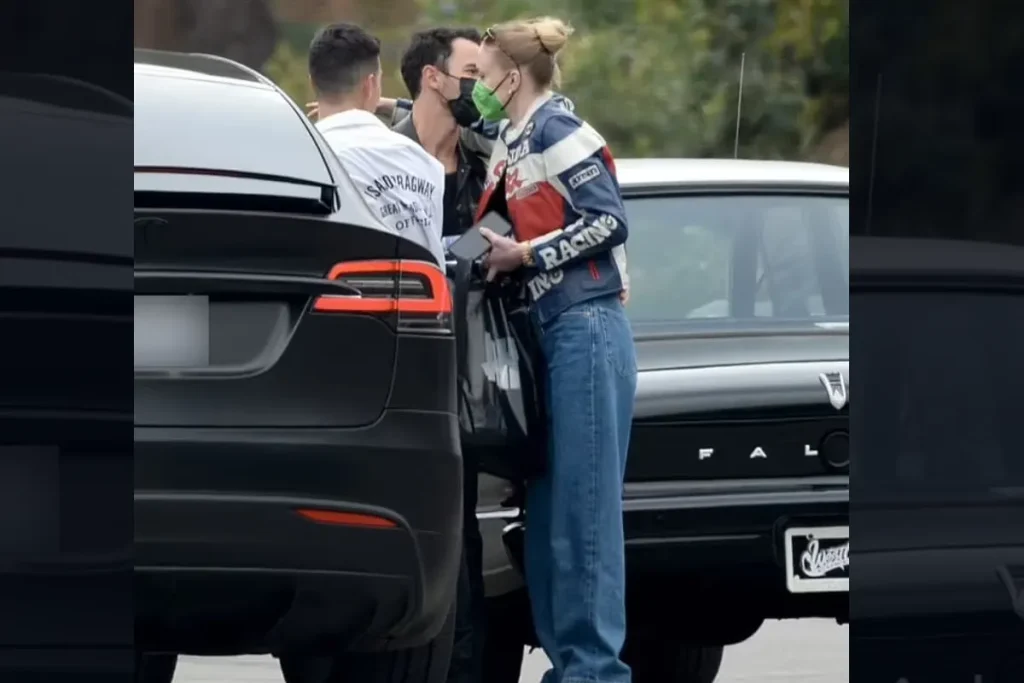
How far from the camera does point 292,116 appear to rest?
4.98 metres

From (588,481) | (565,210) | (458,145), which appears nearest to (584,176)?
(565,210)

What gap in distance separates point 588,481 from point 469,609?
0.52 meters

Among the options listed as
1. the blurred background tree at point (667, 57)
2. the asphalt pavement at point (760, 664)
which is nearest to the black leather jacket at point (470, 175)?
the asphalt pavement at point (760, 664)

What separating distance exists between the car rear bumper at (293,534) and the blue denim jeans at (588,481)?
0.62 metres

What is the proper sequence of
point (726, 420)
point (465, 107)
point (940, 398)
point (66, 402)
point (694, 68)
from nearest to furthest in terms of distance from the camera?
point (66, 402), point (940, 398), point (726, 420), point (465, 107), point (694, 68)

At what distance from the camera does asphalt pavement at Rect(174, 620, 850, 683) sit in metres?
7.20

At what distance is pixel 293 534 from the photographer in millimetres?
4500

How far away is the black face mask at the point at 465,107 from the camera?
A: 602 centimetres

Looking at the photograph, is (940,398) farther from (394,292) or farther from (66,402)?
(66,402)

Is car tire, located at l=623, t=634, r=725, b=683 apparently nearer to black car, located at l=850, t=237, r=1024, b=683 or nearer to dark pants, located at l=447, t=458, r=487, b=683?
dark pants, located at l=447, t=458, r=487, b=683

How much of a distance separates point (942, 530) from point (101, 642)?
62.3 inches

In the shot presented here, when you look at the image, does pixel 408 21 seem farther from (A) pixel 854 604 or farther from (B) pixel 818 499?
(A) pixel 854 604

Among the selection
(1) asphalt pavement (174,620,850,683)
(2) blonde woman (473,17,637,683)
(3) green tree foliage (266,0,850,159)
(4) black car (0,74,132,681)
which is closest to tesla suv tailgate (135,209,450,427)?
(4) black car (0,74,132,681)

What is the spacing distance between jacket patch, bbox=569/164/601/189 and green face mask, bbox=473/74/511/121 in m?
0.32
